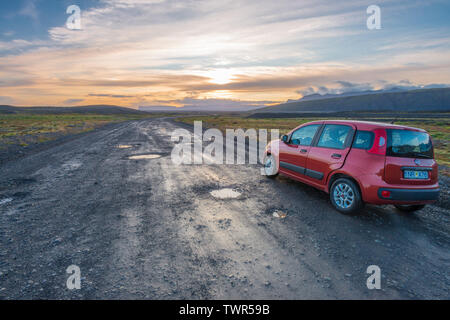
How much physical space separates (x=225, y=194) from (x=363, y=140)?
3294 millimetres

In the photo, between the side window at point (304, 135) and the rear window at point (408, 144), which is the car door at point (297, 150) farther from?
the rear window at point (408, 144)

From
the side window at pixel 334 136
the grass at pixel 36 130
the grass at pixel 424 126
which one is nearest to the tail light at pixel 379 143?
the side window at pixel 334 136

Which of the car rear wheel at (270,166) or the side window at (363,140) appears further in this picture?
the car rear wheel at (270,166)

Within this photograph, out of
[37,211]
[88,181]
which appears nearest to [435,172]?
[37,211]

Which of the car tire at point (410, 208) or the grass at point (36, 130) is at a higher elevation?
the grass at point (36, 130)

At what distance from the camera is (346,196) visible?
5102mm

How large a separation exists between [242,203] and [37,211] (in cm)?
429

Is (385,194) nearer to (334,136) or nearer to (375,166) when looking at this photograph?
(375,166)

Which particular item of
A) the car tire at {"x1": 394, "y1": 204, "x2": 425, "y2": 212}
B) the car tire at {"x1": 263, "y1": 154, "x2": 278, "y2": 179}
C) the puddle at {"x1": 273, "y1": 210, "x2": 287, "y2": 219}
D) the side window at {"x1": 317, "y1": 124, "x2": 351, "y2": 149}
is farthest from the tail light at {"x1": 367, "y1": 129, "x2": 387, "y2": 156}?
the car tire at {"x1": 263, "y1": 154, "x2": 278, "y2": 179}

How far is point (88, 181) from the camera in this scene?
7316 mm

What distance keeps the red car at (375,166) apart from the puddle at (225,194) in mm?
1937

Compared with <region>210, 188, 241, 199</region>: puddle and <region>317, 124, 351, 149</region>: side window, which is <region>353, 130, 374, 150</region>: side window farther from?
<region>210, 188, 241, 199</region>: puddle

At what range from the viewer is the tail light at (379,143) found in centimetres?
461
